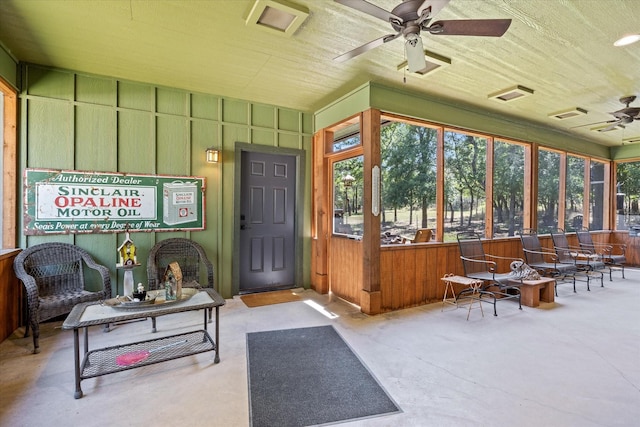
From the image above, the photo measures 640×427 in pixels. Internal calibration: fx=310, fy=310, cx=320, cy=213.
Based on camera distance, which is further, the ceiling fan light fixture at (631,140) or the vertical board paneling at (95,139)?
the ceiling fan light fixture at (631,140)

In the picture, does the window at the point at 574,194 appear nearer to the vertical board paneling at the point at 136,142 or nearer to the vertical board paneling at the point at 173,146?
the vertical board paneling at the point at 173,146

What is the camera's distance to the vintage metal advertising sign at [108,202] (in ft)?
11.4

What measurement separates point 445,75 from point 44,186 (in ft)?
15.7

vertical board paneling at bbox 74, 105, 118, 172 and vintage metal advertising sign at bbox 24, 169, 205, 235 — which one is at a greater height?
vertical board paneling at bbox 74, 105, 118, 172

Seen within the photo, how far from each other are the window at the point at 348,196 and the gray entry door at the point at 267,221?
730 mm

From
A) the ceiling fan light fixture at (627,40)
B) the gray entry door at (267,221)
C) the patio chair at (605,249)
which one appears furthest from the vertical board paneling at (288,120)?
the patio chair at (605,249)

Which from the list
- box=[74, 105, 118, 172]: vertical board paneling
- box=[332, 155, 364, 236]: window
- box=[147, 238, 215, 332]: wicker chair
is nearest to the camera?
box=[74, 105, 118, 172]: vertical board paneling

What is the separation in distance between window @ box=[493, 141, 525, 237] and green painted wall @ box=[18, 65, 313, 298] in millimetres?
3259

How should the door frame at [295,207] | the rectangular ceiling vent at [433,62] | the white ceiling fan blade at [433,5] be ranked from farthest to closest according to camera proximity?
the door frame at [295,207]
the rectangular ceiling vent at [433,62]
the white ceiling fan blade at [433,5]

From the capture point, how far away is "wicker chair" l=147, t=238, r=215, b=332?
12.4 feet

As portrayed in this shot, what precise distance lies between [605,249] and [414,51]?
7.55 meters

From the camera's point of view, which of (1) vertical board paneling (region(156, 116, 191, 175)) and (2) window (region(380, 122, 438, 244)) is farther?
(2) window (region(380, 122, 438, 244))

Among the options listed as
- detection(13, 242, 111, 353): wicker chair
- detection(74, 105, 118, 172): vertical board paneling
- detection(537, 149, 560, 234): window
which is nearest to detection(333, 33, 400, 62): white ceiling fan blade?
detection(74, 105, 118, 172): vertical board paneling

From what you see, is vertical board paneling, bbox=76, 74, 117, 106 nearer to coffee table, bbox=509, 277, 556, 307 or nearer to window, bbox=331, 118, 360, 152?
window, bbox=331, 118, 360, 152
